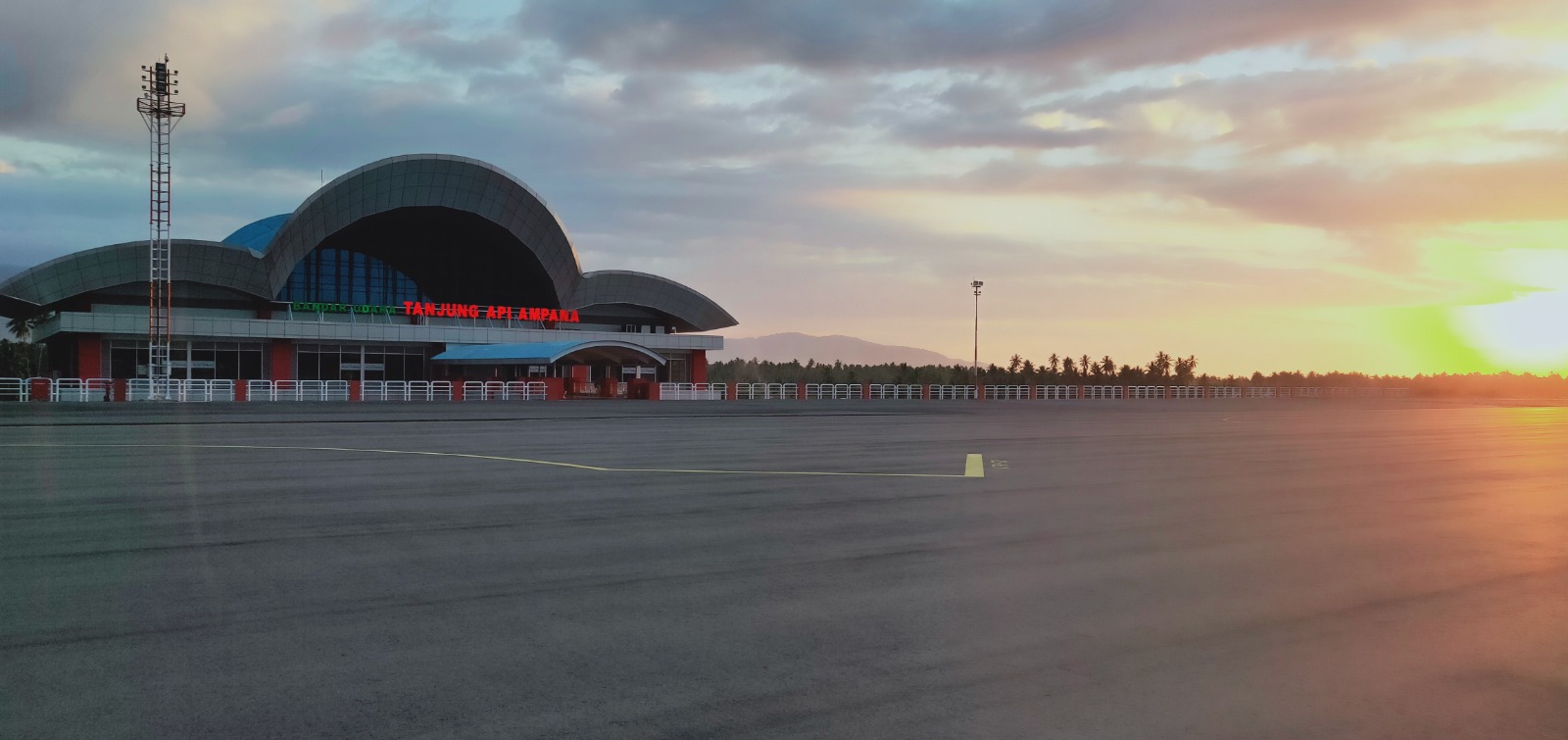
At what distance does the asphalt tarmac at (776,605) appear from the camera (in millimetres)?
4531

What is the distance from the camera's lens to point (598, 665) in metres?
5.17

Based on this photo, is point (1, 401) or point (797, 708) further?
point (1, 401)

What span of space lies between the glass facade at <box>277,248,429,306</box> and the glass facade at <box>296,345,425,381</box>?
667 centimetres

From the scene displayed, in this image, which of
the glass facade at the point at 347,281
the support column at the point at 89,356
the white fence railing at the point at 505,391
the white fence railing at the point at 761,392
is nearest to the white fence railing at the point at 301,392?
the white fence railing at the point at 505,391

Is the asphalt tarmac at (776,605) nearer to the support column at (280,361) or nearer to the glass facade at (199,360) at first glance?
the glass facade at (199,360)

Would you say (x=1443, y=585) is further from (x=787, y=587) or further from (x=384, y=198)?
(x=384, y=198)

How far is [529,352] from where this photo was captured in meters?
59.5

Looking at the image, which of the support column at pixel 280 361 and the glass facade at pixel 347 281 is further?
the glass facade at pixel 347 281

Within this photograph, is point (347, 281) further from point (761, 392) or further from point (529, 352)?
point (761, 392)

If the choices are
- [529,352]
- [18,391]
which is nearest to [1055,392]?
[529,352]

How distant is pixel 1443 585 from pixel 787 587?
4.57 meters

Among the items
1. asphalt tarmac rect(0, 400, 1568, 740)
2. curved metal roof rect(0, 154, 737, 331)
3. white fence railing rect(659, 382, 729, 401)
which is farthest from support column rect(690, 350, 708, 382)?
asphalt tarmac rect(0, 400, 1568, 740)

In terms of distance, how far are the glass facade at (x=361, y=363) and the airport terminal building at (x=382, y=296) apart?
91 millimetres

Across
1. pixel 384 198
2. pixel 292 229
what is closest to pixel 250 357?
pixel 292 229
